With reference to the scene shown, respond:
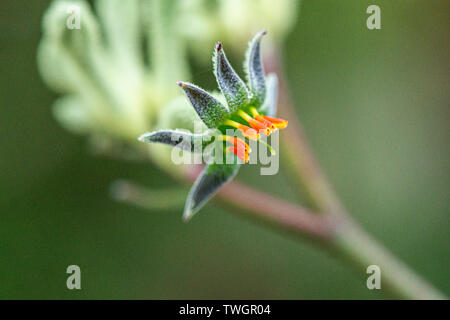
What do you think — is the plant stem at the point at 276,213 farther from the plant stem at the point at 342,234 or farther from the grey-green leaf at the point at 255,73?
the grey-green leaf at the point at 255,73

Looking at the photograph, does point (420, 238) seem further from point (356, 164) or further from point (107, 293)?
Answer: point (107, 293)

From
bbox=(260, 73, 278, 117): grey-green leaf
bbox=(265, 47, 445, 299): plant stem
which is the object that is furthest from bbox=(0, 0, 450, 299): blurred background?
bbox=(260, 73, 278, 117): grey-green leaf

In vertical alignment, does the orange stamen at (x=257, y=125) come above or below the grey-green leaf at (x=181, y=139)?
above

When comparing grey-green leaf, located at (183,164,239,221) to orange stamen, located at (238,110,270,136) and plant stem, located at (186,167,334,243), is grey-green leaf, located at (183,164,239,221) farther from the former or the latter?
plant stem, located at (186,167,334,243)

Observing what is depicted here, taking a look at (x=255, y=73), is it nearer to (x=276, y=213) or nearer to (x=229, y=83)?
(x=229, y=83)

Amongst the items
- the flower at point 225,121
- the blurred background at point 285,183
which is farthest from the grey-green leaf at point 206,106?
the blurred background at point 285,183

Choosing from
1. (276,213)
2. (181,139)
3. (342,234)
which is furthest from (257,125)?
(342,234)

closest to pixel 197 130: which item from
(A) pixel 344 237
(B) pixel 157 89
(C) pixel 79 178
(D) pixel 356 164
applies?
(B) pixel 157 89
